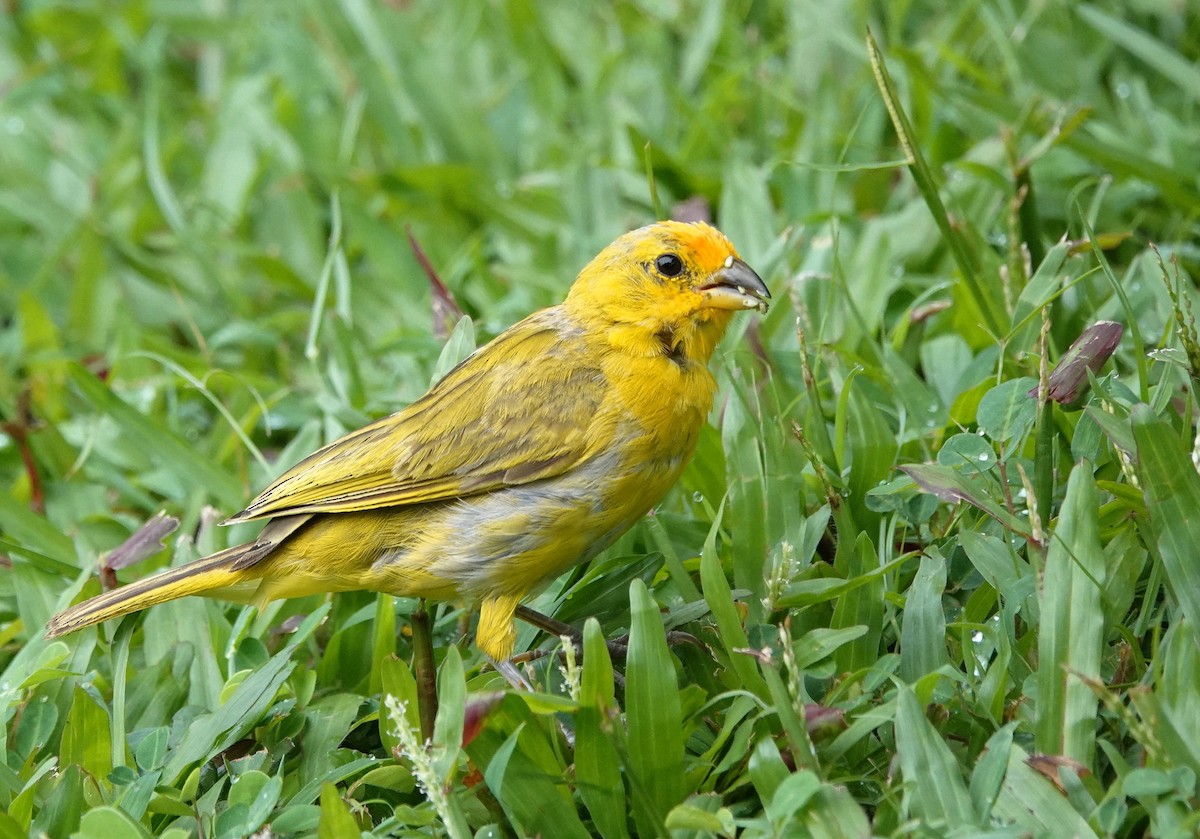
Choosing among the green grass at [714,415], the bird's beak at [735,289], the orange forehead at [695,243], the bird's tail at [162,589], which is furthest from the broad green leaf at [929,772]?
the bird's tail at [162,589]

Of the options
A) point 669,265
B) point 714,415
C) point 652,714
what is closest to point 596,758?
point 652,714

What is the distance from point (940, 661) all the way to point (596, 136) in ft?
11.4

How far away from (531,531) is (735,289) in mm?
825

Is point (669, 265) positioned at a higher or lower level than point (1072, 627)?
higher

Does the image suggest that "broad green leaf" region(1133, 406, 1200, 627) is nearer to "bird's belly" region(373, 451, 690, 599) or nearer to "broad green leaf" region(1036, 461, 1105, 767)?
"broad green leaf" region(1036, 461, 1105, 767)

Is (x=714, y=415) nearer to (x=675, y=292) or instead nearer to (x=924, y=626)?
(x=675, y=292)

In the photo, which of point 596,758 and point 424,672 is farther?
Result: point 424,672

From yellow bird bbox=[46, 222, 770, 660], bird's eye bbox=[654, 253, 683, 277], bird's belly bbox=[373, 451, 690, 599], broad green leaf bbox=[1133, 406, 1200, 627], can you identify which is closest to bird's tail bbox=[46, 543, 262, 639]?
yellow bird bbox=[46, 222, 770, 660]

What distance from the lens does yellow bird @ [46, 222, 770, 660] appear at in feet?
10.6

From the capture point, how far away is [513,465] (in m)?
3.32

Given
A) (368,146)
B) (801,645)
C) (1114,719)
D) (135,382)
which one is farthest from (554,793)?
(368,146)

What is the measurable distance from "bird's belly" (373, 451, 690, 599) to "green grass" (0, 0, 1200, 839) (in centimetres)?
21

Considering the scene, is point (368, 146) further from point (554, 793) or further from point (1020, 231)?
point (554, 793)

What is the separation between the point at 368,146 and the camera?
20.2ft
